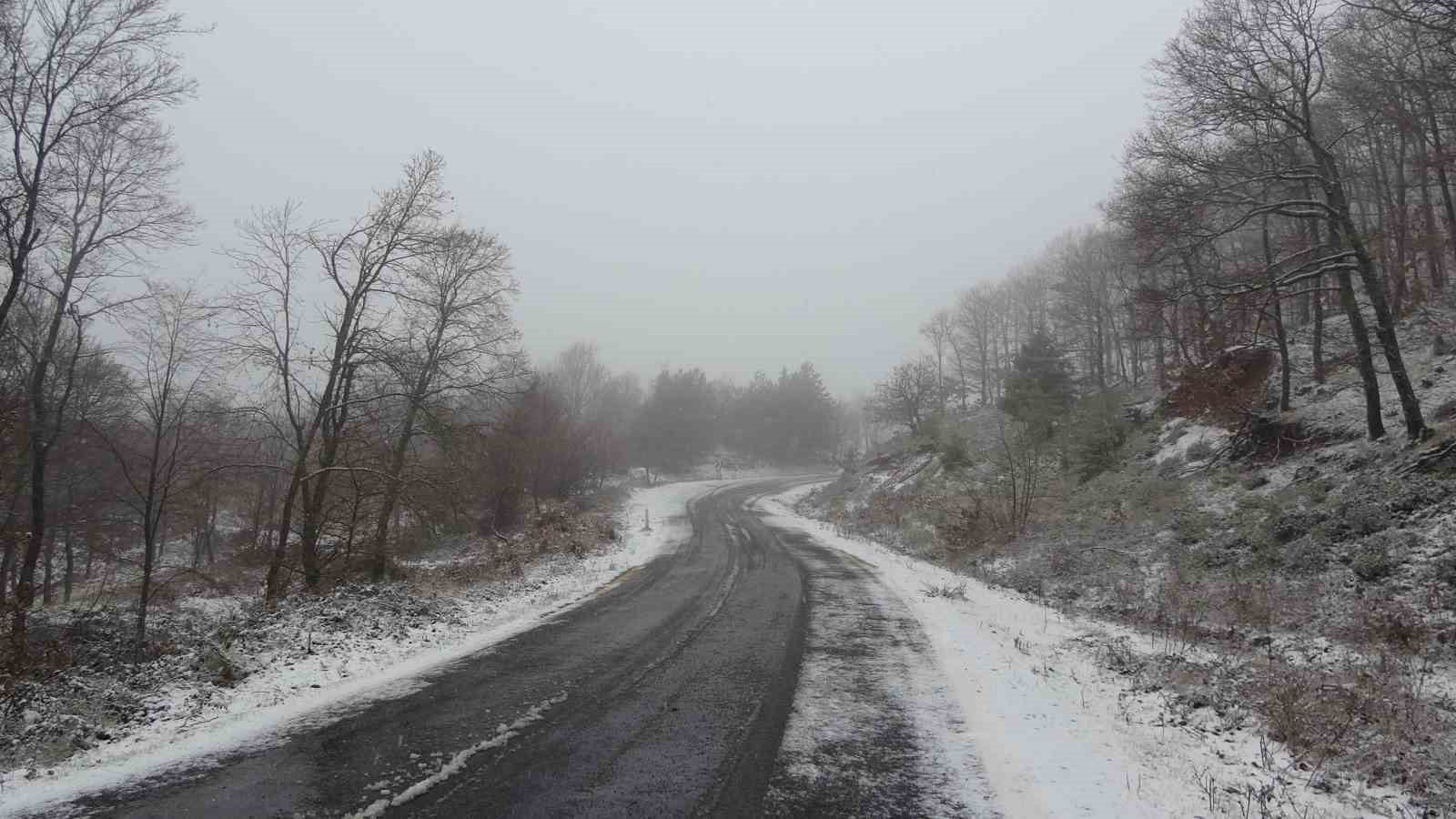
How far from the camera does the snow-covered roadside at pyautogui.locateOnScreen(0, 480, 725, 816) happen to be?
4.71 metres

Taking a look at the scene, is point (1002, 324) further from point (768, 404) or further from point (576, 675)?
point (576, 675)

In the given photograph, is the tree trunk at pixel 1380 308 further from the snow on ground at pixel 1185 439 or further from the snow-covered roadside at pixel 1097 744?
the snow-covered roadside at pixel 1097 744

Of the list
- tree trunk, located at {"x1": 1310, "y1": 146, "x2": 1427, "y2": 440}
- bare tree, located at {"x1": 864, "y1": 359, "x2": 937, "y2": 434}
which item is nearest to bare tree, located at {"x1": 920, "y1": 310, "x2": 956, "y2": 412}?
bare tree, located at {"x1": 864, "y1": 359, "x2": 937, "y2": 434}

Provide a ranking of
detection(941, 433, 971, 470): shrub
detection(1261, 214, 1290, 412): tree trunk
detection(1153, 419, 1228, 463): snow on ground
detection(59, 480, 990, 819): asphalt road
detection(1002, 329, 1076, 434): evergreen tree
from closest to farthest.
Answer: detection(59, 480, 990, 819): asphalt road → detection(1261, 214, 1290, 412): tree trunk → detection(1153, 419, 1228, 463): snow on ground → detection(1002, 329, 1076, 434): evergreen tree → detection(941, 433, 971, 470): shrub

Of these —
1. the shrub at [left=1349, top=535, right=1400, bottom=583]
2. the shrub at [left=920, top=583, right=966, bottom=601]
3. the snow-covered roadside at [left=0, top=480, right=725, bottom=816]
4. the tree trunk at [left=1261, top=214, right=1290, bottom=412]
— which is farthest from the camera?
the tree trunk at [left=1261, top=214, right=1290, bottom=412]

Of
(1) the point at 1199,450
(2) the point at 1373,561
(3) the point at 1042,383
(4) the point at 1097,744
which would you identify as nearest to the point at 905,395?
(3) the point at 1042,383

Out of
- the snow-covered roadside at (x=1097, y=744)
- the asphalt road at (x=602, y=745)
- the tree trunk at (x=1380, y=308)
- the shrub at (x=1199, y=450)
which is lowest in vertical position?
the snow-covered roadside at (x=1097, y=744)

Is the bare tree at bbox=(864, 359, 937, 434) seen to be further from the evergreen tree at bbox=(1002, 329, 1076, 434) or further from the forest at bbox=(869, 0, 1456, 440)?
the forest at bbox=(869, 0, 1456, 440)

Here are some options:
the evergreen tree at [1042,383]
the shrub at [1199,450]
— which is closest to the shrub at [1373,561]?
the shrub at [1199,450]

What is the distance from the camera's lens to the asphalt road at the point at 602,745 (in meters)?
4.21

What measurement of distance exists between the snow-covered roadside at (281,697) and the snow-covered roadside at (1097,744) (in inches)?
220

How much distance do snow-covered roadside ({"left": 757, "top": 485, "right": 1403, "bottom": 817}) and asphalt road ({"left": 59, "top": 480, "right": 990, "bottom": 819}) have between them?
2.21 feet

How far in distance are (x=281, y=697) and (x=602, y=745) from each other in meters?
3.66

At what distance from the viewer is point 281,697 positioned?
652cm
